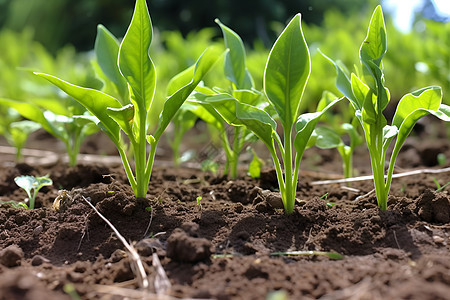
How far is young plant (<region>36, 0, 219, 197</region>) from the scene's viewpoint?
143 cm

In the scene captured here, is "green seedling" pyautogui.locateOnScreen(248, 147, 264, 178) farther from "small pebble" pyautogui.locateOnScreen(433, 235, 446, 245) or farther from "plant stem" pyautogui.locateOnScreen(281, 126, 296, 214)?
"small pebble" pyautogui.locateOnScreen(433, 235, 446, 245)

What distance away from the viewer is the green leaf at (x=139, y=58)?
1.45m

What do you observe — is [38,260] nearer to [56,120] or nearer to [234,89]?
[56,120]

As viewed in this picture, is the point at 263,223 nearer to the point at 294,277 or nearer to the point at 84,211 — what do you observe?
the point at 294,277

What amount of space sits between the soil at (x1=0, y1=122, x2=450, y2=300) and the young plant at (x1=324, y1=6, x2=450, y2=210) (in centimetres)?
22

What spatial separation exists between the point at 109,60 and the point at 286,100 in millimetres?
770

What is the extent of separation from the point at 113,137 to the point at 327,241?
2.64 feet

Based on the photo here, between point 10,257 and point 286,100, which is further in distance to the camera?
point 286,100

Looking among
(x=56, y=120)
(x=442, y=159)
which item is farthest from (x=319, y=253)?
(x=442, y=159)

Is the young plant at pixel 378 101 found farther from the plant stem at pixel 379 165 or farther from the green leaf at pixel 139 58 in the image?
the green leaf at pixel 139 58

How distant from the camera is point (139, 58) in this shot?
1.50 meters

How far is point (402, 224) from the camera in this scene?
55.0 inches

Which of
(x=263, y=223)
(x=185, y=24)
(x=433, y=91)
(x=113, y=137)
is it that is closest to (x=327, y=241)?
(x=263, y=223)

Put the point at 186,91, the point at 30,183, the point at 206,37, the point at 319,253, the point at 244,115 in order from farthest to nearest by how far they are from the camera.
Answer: the point at 206,37 → the point at 30,183 → the point at 186,91 → the point at 244,115 → the point at 319,253
